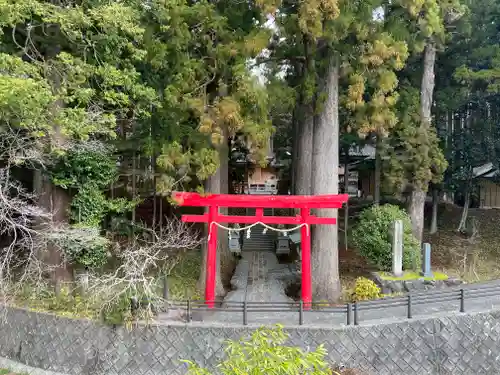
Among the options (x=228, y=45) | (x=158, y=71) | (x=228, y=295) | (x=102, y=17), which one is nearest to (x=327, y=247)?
(x=228, y=295)

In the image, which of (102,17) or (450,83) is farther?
(450,83)

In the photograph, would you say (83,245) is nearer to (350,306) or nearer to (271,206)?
(271,206)

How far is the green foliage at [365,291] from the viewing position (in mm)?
11578

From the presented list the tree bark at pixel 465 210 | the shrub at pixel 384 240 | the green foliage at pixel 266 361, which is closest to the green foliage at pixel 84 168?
the shrub at pixel 384 240

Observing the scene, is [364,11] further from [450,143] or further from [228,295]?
[450,143]

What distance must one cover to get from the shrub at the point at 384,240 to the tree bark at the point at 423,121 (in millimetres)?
1727

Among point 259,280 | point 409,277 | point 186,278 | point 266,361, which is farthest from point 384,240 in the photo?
point 266,361

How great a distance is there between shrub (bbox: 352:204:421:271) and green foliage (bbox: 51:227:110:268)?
8.01 meters

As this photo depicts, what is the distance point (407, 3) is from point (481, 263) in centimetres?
1021

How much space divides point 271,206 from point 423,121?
25.7ft

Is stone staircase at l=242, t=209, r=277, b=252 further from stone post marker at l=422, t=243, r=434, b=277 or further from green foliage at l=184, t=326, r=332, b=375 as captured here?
green foliage at l=184, t=326, r=332, b=375

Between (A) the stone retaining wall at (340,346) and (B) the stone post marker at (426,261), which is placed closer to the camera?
(A) the stone retaining wall at (340,346)

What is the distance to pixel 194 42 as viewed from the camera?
11148 millimetres

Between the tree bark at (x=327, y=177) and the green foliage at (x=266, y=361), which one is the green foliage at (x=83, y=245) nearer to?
the tree bark at (x=327, y=177)
